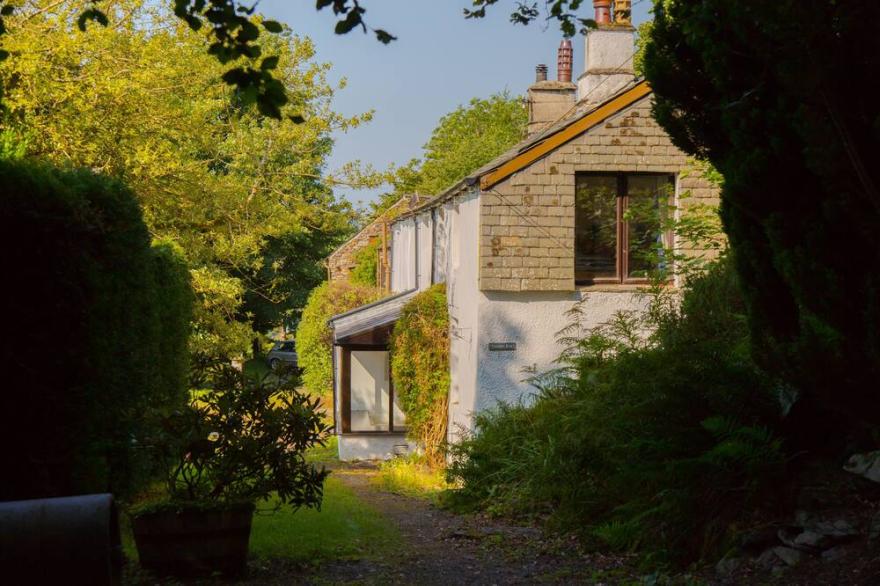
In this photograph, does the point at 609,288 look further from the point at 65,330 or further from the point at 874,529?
the point at 65,330

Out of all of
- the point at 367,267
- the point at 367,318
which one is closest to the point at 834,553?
the point at 367,318

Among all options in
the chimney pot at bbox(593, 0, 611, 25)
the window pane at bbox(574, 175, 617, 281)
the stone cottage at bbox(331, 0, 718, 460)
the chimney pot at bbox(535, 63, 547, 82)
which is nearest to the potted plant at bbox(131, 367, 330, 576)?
the stone cottage at bbox(331, 0, 718, 460)

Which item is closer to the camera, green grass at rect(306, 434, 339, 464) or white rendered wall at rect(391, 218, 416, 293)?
green grass at rect(306, 434, 339, 464)

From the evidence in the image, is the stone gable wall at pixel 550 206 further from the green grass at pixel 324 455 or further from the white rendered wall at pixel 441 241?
the green grass at pixel 324 455

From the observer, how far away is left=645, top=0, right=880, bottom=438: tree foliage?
5.82 m

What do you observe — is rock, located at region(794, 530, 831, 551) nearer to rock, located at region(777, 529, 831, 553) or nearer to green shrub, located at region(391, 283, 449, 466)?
rock, located at region(777, 529, 831, 553)

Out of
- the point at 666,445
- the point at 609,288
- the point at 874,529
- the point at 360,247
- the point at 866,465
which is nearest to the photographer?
the point at 874,529

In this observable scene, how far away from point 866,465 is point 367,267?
30773 mm

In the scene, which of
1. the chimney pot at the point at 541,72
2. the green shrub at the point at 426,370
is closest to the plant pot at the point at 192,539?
the green shrub at the point at 426,370

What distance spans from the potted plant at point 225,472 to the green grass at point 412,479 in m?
7.21

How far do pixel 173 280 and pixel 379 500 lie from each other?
15.9 ft

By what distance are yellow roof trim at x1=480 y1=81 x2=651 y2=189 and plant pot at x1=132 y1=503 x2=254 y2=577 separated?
10444 millimetres

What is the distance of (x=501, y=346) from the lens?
17.7 m

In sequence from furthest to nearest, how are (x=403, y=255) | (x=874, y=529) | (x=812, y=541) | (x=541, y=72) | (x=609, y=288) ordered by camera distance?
(x=541, y=72) < (x=403, y=255) < (x=609, y=288) < (x=812, y=541) < (x=874, y=529)
